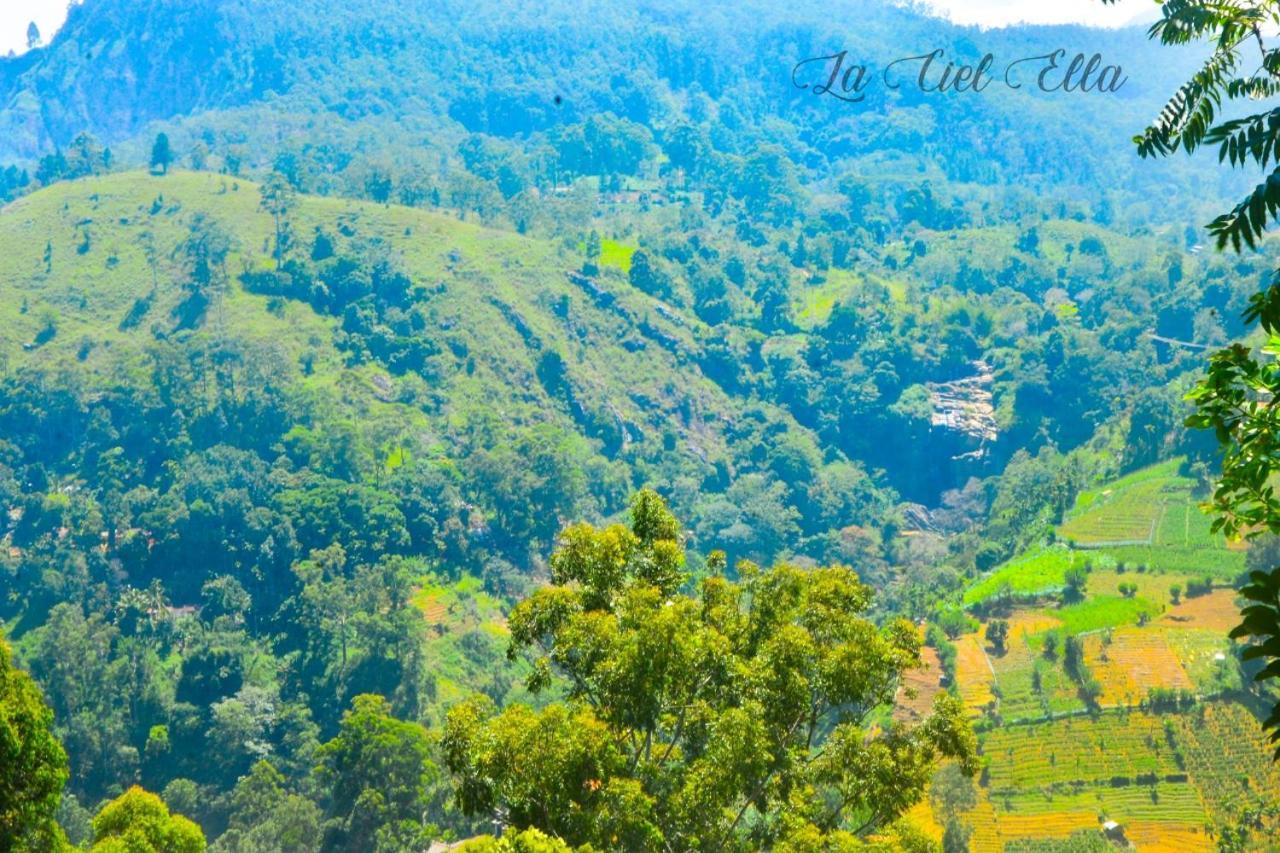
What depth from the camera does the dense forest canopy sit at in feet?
40.0

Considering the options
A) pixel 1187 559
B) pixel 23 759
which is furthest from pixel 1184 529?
pixel 23 759

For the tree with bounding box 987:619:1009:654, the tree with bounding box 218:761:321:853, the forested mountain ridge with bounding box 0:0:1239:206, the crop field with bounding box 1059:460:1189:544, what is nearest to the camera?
the tree with bounding box 218:761:321:853

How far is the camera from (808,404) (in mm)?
96500

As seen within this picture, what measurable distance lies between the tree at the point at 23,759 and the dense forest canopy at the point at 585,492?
0.24 feet

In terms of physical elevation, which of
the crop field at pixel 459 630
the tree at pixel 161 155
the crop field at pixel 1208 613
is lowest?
the crop field at pixel 459 630

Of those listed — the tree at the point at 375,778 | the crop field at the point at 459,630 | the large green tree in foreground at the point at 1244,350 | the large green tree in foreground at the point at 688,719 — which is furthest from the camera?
the crop field at the point at 459,630

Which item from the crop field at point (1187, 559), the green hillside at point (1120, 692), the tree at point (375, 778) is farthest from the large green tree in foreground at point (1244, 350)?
the crop field at point (1187, 559)

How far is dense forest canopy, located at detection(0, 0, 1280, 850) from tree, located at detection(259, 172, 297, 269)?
54 centimetres

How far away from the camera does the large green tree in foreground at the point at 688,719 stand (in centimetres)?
1095

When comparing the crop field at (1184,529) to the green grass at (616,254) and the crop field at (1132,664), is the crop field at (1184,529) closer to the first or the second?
the crop field at (1132,664)

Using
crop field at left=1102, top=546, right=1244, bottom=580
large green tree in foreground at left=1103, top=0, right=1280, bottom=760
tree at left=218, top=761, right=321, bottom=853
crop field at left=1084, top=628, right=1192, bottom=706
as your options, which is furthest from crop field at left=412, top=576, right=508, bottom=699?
large green tree in foreground at left=1103, top=0, right=1280, bottom=760

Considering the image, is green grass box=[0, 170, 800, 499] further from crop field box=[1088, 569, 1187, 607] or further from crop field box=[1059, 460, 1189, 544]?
crop field box=[1088, 569, 1187, 607]

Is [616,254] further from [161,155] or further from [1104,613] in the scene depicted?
[1104,613]

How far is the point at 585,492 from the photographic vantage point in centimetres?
7562
